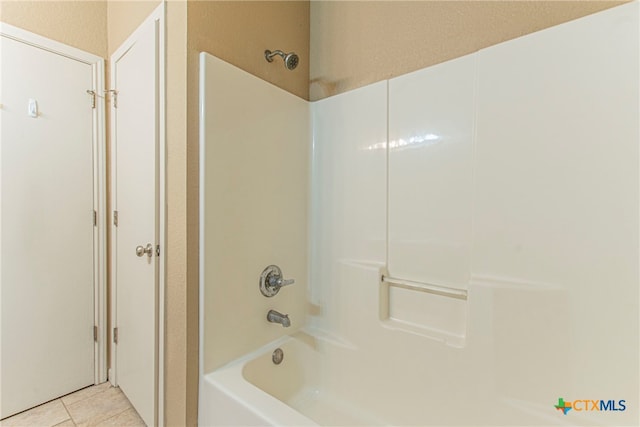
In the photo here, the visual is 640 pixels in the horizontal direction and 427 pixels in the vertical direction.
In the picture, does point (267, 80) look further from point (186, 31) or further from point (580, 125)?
point (580, 125)

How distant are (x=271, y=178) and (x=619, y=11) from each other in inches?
53.2

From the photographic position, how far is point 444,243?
1.23 metres

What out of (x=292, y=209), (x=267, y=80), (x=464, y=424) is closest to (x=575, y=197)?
(x=464, y=424)

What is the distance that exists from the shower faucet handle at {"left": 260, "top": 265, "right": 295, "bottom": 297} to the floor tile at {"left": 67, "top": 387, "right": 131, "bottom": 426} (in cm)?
108

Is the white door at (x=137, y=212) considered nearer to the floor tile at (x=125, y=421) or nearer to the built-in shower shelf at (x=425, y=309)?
the floor tile at (x=125, y=421)

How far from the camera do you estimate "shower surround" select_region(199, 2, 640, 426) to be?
93 cm

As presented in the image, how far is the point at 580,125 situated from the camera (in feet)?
3.14

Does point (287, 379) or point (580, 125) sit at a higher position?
point (580, 125)

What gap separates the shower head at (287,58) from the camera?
1344 mm

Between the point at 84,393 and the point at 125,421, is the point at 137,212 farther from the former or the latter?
the point at 84,393

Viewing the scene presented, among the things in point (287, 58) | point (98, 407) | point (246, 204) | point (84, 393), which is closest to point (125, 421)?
point (98, 407)

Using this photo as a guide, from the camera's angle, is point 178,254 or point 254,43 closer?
point 178,254

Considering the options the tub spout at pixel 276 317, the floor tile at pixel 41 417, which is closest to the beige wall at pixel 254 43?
the tub spout at pixel 276 317

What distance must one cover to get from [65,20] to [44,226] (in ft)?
3.83
